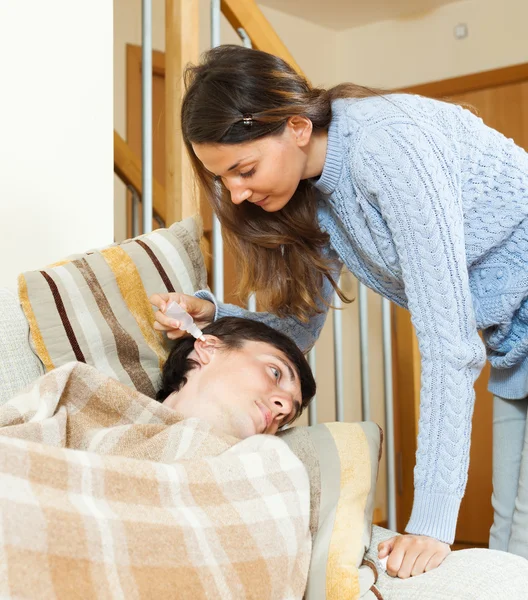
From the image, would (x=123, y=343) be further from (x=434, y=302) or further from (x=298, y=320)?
(x=434, y=302)

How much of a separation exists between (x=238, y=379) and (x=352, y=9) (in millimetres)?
3428

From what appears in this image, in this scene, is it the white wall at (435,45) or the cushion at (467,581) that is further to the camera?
the white wall at (435,45)

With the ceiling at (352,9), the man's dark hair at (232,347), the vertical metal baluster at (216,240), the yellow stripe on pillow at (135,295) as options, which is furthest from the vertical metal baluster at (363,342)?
the ceiling at (352,9)

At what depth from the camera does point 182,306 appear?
4.35 feet

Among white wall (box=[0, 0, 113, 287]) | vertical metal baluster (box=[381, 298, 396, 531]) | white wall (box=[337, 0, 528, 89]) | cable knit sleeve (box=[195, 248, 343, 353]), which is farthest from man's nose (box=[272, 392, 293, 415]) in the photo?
white wall (box=[337, 0, 528, 89])

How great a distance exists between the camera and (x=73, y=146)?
1.62m

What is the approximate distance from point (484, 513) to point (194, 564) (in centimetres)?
316

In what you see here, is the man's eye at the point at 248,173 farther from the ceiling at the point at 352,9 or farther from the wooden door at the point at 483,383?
the ceiling at the point at 352,9

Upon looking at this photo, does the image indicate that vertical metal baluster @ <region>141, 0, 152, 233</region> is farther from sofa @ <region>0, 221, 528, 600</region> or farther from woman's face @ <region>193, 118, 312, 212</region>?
sofa @ <region>0, 221, 528, 600</region>

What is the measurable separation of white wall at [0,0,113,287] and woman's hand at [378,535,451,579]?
867 millimetres

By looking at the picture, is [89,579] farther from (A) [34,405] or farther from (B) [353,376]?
(B) [353,376]

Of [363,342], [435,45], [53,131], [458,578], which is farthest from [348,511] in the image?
[435,45]

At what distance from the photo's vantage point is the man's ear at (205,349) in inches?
50.6

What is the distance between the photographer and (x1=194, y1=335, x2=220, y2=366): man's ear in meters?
1.29
